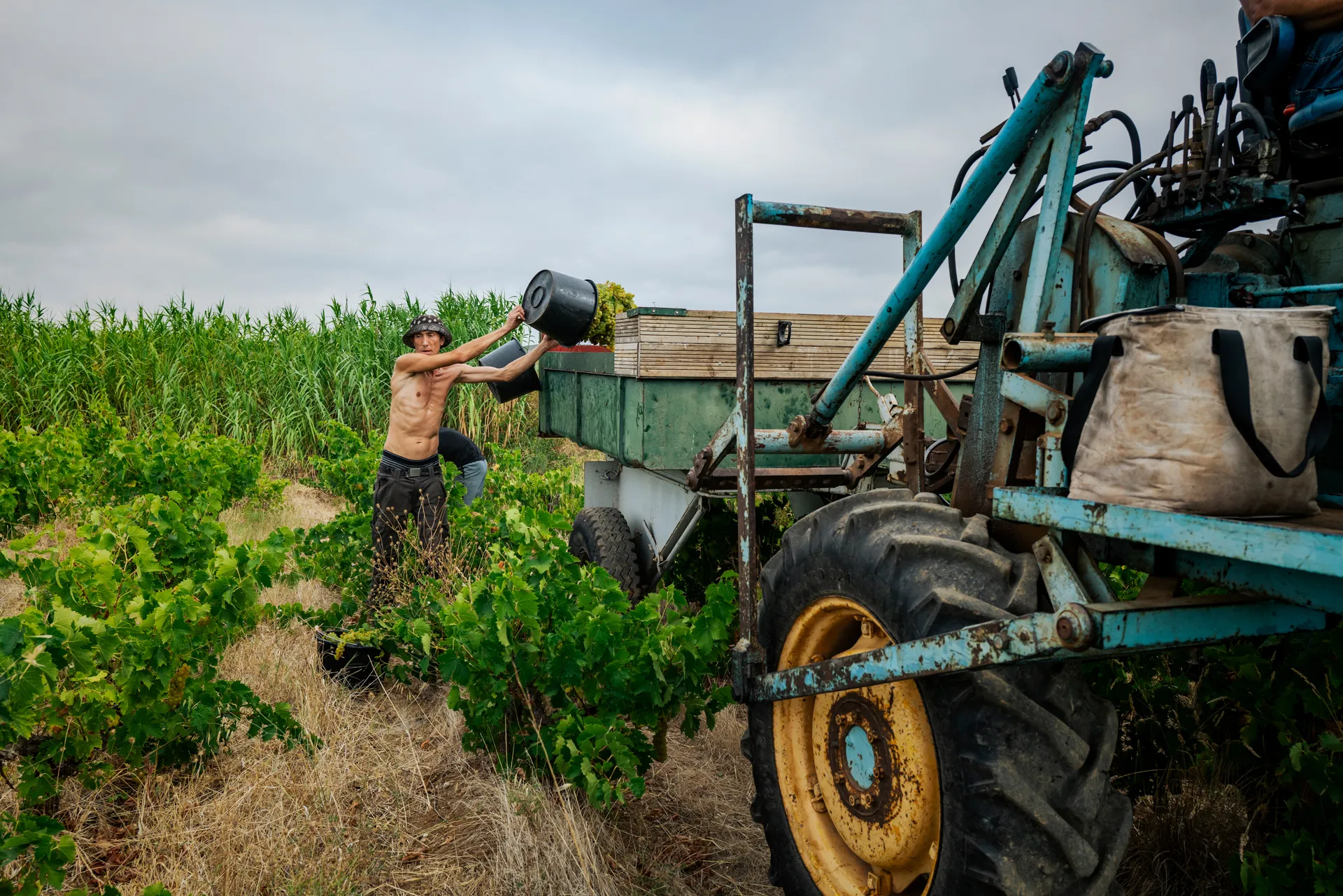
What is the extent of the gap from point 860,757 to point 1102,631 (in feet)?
2.96

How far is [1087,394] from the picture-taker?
1.79 m

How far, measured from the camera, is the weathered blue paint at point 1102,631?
169 cm

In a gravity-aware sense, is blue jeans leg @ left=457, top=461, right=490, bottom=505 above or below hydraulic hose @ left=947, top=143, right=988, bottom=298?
below

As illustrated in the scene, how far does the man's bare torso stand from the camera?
594 cm

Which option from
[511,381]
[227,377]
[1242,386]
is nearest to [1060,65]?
[1242,386]

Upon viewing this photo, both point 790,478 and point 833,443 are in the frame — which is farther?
point 790,478

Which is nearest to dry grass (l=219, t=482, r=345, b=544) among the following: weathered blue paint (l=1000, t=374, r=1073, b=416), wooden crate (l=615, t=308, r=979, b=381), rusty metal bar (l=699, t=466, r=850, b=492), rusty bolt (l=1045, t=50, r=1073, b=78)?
wooden crate (l=615, t=308, r=979, b=381)

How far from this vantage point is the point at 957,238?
242 cm

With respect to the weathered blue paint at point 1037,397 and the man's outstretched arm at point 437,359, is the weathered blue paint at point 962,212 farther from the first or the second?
the man's outstretched arm at point 437,359

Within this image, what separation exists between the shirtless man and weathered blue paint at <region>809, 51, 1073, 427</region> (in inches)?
135

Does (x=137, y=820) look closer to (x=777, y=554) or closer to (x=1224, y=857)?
(x=777, y=554)

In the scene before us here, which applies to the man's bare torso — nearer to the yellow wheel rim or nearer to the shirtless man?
the shirtless man

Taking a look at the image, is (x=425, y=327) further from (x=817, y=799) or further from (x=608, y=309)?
(x=817, y=799)

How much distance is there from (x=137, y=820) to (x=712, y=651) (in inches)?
85.0
